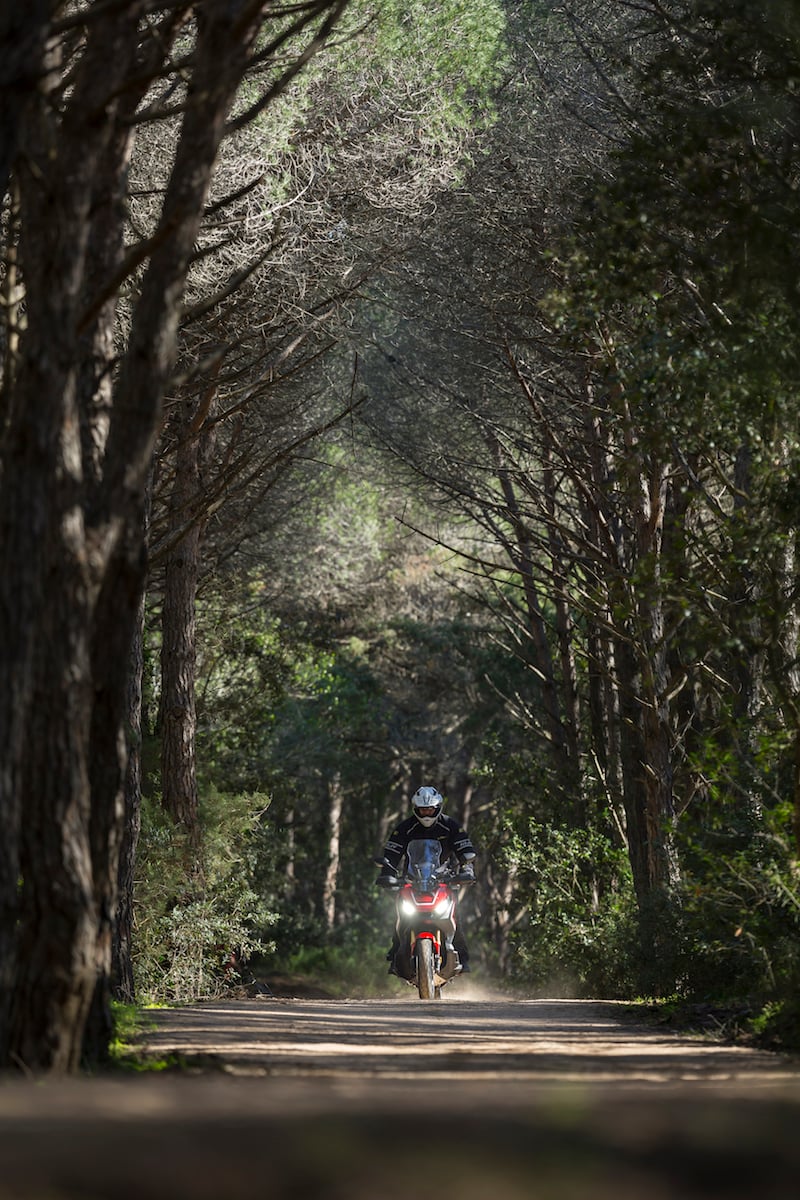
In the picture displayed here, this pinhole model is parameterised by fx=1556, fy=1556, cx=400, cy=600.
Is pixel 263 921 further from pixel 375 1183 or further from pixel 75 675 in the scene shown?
pixel 375 1183

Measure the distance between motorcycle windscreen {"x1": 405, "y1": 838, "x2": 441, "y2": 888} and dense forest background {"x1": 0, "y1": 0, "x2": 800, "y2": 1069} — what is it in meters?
2.23

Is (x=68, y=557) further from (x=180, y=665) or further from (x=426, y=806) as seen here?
(x=180, y=665)

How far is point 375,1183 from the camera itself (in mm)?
3031

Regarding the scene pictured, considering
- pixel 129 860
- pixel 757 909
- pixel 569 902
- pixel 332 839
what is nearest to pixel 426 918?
pixel 129 860

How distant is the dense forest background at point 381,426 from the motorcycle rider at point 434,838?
1868 millimetres

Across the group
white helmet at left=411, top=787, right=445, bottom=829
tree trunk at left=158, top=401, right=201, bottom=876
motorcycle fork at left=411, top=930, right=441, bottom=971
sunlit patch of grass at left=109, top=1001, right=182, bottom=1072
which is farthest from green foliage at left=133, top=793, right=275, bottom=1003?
sunlit patch of grass at left=109, top=1001, right=182, bottom=1072

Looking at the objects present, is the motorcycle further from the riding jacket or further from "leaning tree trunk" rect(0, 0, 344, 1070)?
"leaning tree trunk" rect(0, 0, 344, 1070)

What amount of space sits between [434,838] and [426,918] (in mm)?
1165

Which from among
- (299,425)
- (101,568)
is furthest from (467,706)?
(101,568)

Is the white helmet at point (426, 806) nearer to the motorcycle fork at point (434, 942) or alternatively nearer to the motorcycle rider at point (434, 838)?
the motorcycle rider at point (434, 838)

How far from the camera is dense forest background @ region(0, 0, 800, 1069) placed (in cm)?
684

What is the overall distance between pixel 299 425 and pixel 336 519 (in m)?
8.81

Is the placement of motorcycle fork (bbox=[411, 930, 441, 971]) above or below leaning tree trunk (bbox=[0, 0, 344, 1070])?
below

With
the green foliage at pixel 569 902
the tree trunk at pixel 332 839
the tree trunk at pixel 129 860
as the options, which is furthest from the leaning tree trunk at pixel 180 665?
the tree trunk at pixel 332 839
